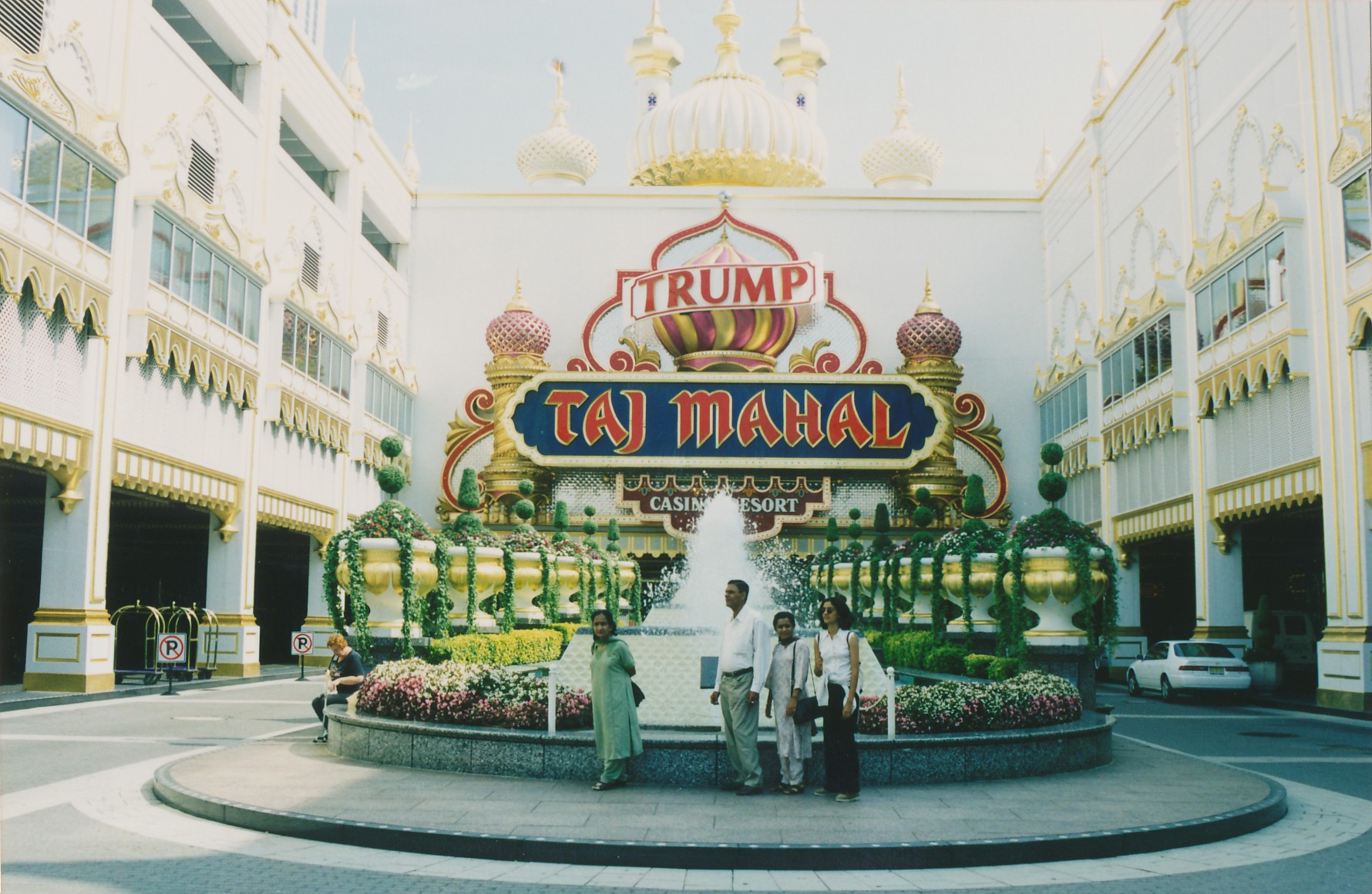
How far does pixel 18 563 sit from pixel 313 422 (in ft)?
26.3

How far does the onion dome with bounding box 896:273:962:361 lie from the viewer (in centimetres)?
3612

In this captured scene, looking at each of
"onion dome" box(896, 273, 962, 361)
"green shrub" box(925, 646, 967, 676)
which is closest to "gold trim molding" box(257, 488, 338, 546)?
"green shrub" box(925, 646, 967, 676)

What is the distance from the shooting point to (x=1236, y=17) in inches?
961

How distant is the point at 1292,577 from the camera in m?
35.2

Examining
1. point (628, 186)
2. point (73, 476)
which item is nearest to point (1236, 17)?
point (628, 186)


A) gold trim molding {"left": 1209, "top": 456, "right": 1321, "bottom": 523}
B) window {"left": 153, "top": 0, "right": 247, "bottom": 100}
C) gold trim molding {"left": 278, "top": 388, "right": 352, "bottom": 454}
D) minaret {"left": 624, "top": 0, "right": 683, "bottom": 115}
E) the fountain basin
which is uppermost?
minaret {"left": 624, "top": 0, "right": 683, "bottom": 115}

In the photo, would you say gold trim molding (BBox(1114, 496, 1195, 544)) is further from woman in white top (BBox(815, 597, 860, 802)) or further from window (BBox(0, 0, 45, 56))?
window (BBox(0, 0, 45, 56))

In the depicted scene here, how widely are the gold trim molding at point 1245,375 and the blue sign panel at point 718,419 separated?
10764 millimetres

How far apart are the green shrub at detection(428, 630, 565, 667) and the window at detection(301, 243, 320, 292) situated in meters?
12.2

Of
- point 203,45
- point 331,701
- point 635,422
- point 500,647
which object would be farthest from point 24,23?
point 635,422

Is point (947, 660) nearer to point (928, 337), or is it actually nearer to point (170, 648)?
point (170, 648)

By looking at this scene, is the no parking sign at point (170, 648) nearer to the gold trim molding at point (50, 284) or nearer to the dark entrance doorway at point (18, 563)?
the dark entrance doorway at point (18, 563)

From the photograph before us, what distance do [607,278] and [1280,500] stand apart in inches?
870

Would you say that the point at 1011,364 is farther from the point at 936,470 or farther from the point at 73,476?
the point at 73,476
